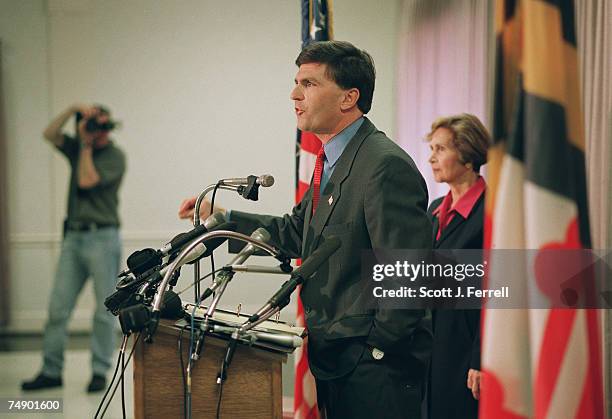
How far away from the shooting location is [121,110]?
19.9 feet

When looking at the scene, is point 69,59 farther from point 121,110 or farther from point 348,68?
point 348,68

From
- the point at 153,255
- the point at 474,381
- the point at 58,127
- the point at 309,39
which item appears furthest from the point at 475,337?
the point at 58,127

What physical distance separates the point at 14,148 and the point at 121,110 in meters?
0.99

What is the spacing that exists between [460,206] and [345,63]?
Answer: 2.44 feet

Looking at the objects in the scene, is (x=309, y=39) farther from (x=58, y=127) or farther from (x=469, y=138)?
(x=58, y=127)

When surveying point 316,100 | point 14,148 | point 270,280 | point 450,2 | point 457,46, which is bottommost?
point 270,280

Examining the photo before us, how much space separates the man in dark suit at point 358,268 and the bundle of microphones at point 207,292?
6.0 inches

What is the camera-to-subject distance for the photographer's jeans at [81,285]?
4.20 metres

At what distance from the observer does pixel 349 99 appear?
1964mm

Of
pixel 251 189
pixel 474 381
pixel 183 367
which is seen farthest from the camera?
pixel 474 381

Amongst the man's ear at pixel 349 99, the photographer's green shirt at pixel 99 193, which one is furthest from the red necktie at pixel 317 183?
the photographer's green shirt at pixel 99 193

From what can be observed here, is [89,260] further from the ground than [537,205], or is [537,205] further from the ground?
[537,205]

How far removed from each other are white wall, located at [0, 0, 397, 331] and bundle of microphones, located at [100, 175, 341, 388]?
424 centimetres


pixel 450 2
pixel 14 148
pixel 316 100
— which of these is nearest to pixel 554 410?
pixel 316 100
